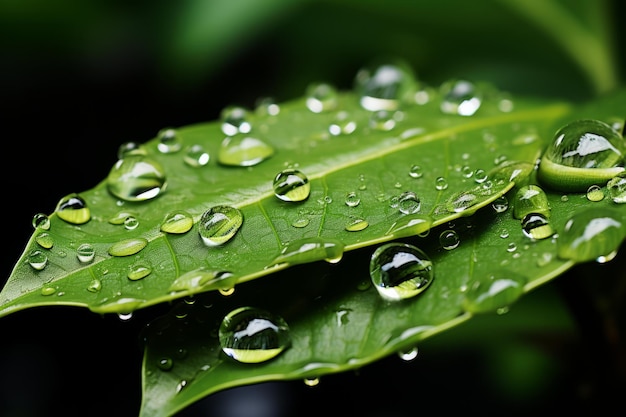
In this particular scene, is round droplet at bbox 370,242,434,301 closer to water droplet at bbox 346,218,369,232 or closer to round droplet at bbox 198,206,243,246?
water droplet at bbox 346,218,369,232

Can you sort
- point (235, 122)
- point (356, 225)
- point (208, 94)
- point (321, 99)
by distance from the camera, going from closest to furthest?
point (356, 225) → point (235, 122) → point (321, 99) → point (208, 94)

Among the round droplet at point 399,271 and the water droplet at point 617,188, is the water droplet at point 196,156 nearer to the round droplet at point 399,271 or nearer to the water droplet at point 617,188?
the round droplet at point 399,271

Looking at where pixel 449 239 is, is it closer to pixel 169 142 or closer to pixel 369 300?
pixel 369 300

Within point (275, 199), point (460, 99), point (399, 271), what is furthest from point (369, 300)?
point (460, 99)

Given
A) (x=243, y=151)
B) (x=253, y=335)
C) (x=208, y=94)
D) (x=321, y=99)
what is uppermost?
(x=208, y=94)

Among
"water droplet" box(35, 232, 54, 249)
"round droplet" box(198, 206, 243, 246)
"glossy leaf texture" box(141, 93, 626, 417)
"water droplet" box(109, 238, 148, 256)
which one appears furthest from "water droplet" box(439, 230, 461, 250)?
"water droplet" box(35, 232, 54, 249)

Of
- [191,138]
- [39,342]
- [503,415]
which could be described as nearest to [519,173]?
[191,138]

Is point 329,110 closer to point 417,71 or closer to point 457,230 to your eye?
point 457,230
